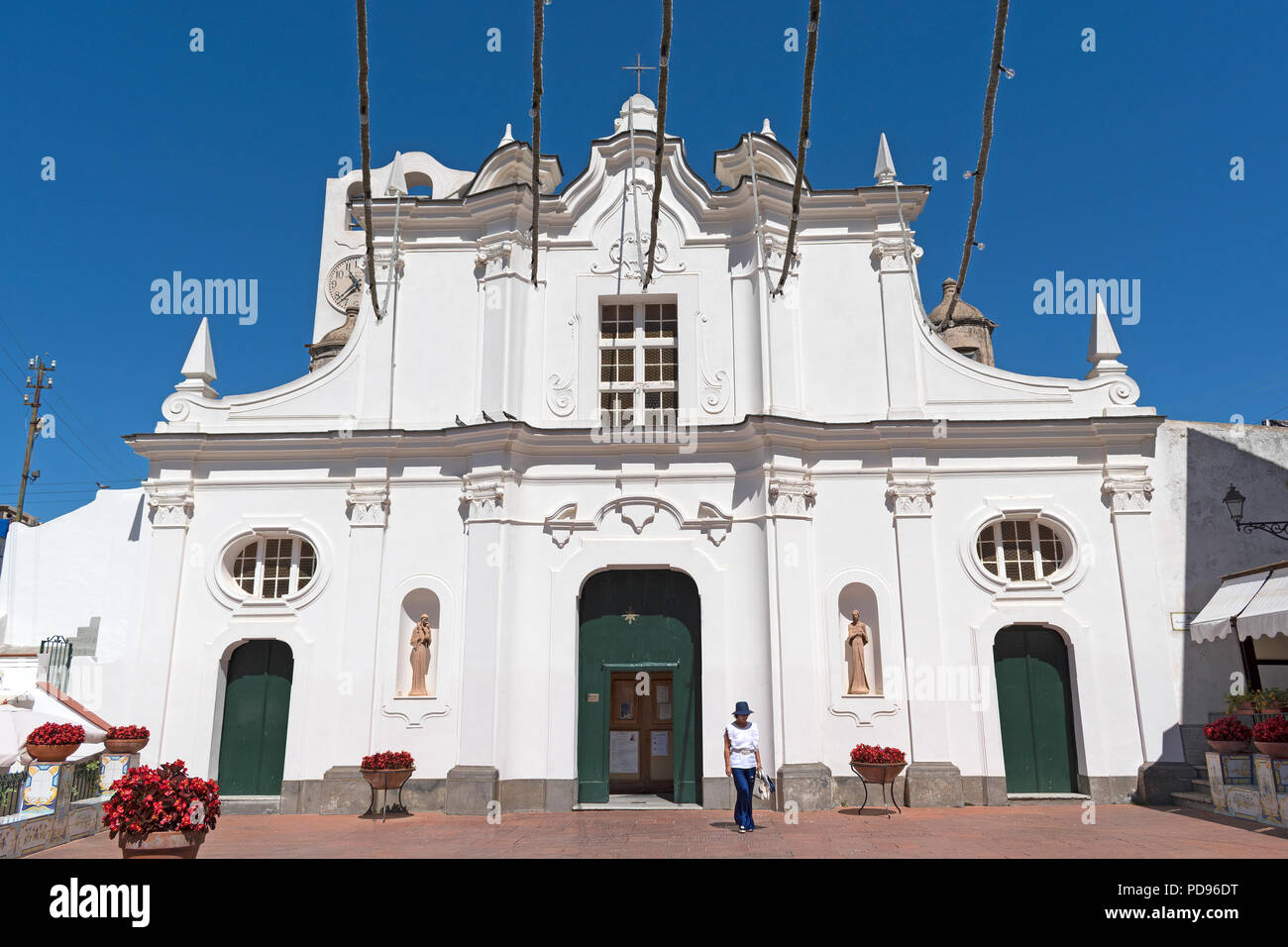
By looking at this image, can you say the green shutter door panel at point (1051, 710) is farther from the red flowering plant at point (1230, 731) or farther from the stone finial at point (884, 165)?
the stone finial at point (884, 165)

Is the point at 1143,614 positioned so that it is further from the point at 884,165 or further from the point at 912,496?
the point at 884,165

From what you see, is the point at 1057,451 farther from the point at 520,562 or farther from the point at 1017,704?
the point at 520,562

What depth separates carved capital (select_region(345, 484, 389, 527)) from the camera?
15.2 m

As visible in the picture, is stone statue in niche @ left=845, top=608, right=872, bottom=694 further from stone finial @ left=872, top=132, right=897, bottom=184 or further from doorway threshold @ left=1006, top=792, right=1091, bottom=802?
stone finial @ left=872, top=132, right=897, bottom=184

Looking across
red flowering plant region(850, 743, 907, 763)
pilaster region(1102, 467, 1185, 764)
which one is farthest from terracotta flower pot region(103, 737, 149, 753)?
pilaster region(1102, 467, 1185, 764)

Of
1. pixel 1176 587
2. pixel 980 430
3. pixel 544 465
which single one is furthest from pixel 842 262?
pixel 1176 587

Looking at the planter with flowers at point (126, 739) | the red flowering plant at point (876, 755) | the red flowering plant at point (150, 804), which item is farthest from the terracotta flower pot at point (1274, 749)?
the planter with flowers at point (126, 739)

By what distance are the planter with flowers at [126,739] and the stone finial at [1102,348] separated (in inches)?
651

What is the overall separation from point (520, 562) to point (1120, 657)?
9.64m

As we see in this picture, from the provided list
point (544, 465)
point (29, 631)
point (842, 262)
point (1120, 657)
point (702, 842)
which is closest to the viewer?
point (702, 842)

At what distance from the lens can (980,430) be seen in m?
15.1

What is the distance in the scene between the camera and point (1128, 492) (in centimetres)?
1478

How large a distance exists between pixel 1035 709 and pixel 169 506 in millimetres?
14615

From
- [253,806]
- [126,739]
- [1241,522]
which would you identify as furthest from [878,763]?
[126,739]
